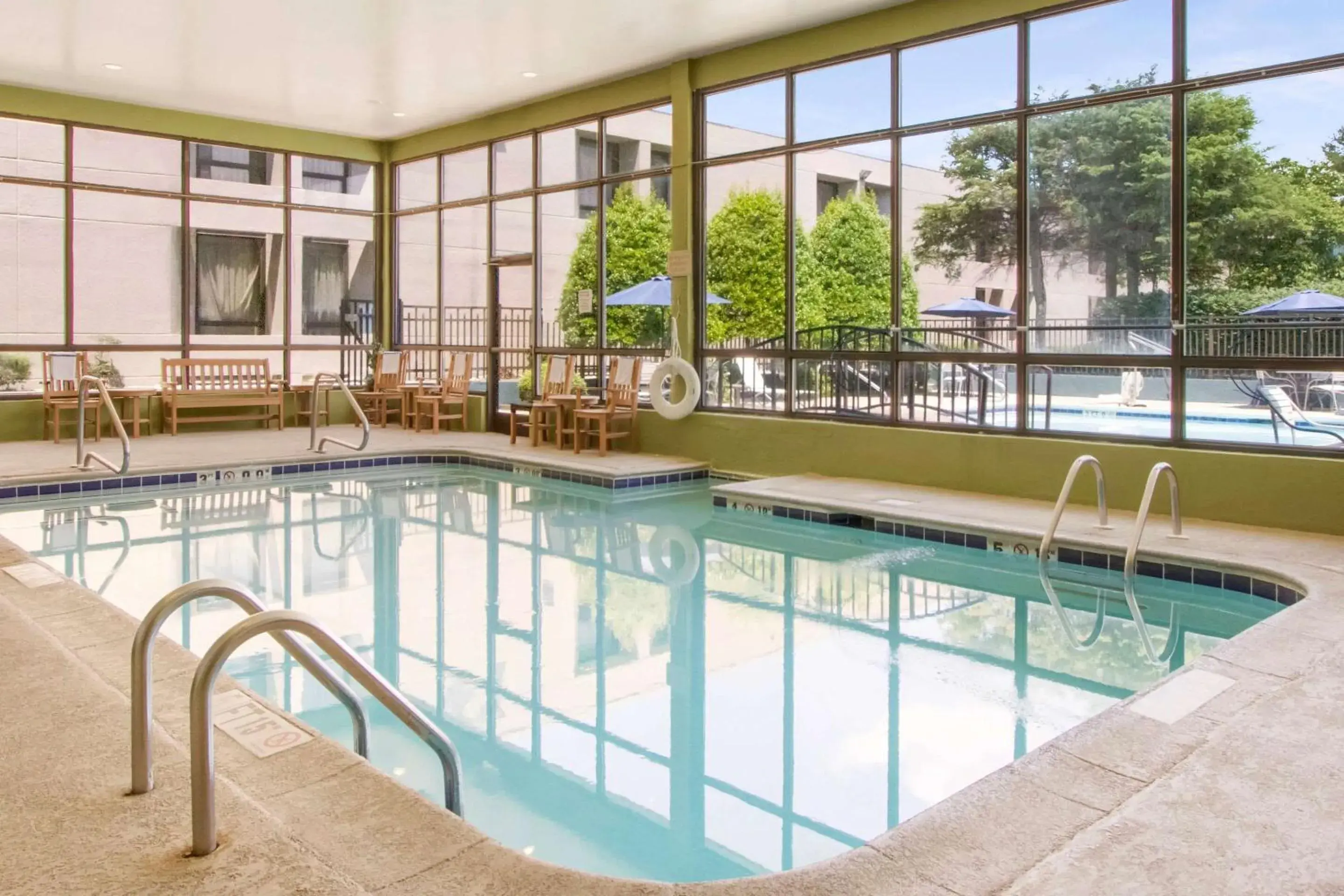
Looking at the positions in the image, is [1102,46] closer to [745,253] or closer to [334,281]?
[745,253]

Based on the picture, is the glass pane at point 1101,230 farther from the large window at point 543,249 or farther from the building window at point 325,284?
the building window at point 325,284

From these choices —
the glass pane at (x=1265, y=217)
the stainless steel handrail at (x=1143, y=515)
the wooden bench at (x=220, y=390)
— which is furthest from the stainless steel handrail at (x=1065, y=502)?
the wooden bench at (x=220, y=390)

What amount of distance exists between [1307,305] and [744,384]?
404 centimetres

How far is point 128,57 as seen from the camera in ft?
27.6

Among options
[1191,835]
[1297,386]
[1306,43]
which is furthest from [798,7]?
[1191,835]

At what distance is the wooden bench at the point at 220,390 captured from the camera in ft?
34.0

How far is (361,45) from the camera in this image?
314 inches

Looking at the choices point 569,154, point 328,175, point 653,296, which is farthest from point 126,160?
point 653,296

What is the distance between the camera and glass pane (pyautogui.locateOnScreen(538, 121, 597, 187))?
9594mm

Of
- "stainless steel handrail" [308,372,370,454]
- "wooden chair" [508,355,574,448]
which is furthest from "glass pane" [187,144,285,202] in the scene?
"wooden chair" [508,355,574,448]

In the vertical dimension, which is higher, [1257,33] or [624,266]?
[1257,33]

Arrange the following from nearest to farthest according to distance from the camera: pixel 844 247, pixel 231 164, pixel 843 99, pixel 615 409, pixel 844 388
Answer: pixel 843 99
pixel 844 388
pixel 844 247
pixel 615 409
pixel 231 164

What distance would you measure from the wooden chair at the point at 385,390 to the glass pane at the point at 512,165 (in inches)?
92.0

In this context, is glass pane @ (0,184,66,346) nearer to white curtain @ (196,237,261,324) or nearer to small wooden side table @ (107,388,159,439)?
small wooden side table @ (107,388,159,439)
